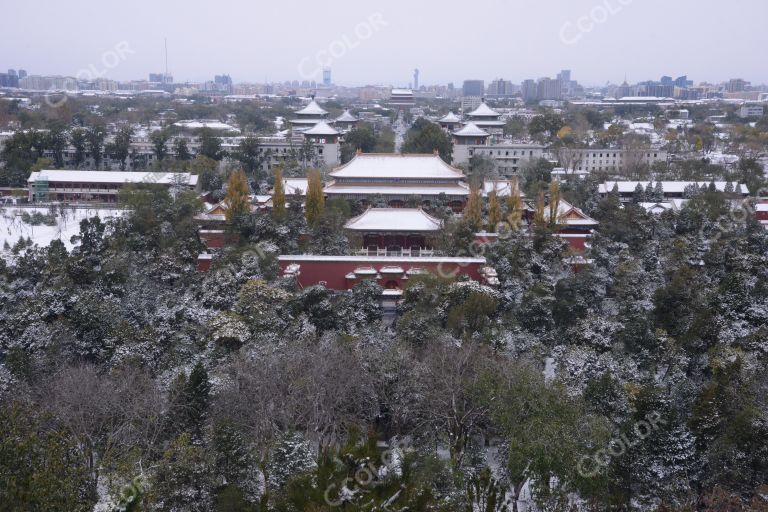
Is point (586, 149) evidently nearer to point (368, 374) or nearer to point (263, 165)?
point (263, 165)

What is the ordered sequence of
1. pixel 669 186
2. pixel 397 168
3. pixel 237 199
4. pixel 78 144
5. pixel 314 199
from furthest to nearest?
pixel 78 144
pixel 669 186
pixel 397 168
pixel 314 199
pixel 237 199

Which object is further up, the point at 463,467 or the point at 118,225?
the point at 118,225

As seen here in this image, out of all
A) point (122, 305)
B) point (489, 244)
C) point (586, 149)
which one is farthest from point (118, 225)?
point (586, 149)

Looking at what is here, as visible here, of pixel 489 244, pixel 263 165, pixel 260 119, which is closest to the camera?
pixel 489 244

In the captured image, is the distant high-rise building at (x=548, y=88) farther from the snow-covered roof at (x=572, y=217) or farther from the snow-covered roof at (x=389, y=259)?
the snow-covered roof at (x=389, y=259)

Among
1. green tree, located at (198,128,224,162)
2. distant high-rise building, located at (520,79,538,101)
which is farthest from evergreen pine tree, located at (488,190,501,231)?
distant high-rise building, located at (520,79,538,101)

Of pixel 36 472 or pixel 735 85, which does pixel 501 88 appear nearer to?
pixel 735 85

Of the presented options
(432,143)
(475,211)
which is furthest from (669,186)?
(475,211)
